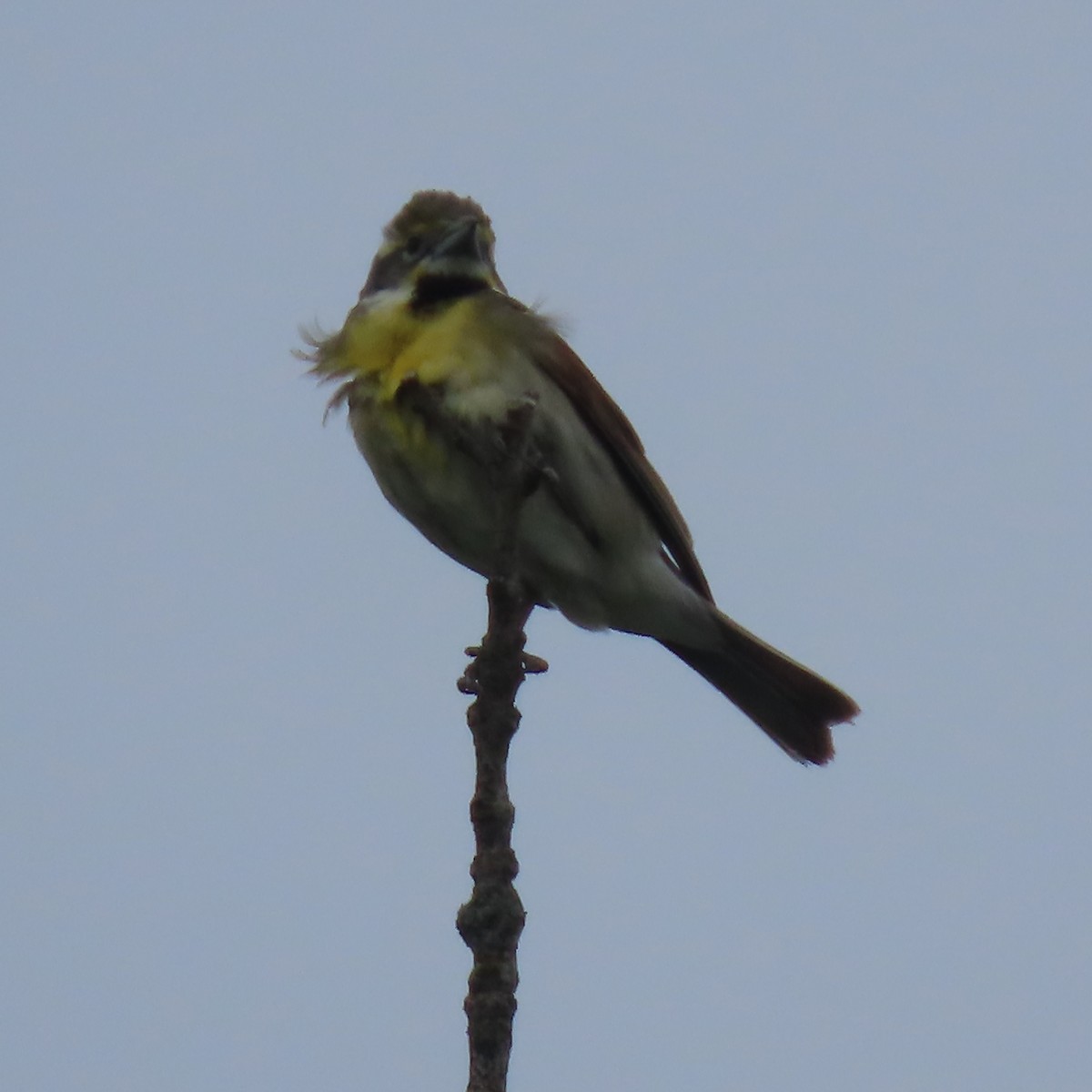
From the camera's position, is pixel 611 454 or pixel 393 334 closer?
pixel 393 334

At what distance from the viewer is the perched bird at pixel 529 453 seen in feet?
19.2

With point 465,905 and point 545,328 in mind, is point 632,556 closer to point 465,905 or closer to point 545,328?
point 545,328

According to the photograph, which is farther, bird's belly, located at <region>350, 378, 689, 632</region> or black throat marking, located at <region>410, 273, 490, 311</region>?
black throat marking, located at <region>410, 273, 490, 311</region>

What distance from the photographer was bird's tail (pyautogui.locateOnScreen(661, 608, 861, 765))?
720cm

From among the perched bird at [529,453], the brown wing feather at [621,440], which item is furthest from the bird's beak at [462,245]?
the brown wing feather at [621,440]

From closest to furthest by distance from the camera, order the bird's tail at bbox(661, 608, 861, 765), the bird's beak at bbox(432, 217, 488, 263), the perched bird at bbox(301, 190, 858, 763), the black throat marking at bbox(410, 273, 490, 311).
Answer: the perched bird at bbox(301, 190, 858, 763) < the black throat marking at bbox(410, 273, 490, 311) < the bird's beak at bbox(432, 217, 488, 263) < the bird's tail at bbox(661, 608, 861, 765)

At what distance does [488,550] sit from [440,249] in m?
1.26

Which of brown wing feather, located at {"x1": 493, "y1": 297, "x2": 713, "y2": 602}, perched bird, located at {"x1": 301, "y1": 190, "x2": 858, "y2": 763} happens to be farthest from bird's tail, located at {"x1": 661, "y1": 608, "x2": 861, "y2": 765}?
brown wing feather, located at {"x1": 493, "y1": 297, "x2": 713, "y2": 602}

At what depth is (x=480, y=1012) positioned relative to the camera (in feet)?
10.4

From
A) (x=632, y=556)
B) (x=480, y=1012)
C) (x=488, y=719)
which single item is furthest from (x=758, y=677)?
(x=480, y=1012)

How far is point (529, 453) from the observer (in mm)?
5371

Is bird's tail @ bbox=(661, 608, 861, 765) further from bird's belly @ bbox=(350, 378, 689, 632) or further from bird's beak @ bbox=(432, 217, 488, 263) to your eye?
bird's beak @ bbox=(432, 217, 488, 263)

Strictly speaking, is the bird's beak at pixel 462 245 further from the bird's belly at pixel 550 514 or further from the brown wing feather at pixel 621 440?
the bird's belly at pixel 550 514

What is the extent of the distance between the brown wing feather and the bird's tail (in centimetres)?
40
